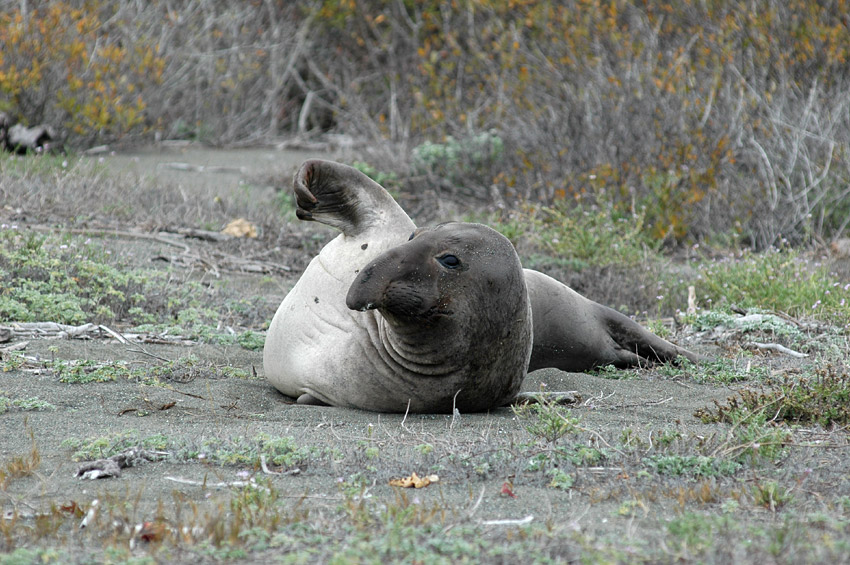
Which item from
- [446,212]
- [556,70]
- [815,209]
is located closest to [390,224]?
[446,212]

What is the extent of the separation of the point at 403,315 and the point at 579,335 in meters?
1.59

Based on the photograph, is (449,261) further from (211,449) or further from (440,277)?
(211,449)

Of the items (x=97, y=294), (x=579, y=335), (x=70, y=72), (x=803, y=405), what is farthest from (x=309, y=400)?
(x=70, y=72)

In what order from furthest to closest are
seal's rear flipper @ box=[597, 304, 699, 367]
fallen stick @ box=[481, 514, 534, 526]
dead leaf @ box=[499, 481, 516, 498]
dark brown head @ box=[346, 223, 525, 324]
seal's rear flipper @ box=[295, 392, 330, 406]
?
seal's rear flipper @ box=[597, 304, 699, 367]
seal's rear flipper @ box=[295, 392, 330, 406]
dark brown head @ box=[346, 223, 525, 324]
dead leaf @ box=[499, 481, 516, 498]
fallen stick @ box=[481, 514, 534, 526]

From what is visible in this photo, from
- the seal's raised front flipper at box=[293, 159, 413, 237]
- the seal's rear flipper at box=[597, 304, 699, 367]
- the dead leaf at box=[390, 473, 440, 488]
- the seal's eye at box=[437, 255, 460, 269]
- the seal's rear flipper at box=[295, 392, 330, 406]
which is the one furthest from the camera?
the seal's rear flipper at box=[597, 304, 699, 367]

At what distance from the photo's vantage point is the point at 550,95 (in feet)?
40.0

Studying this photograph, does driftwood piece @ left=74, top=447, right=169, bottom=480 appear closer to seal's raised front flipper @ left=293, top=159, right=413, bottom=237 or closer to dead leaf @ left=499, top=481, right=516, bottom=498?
dead leaf @ left=499, top=481, right=516, bottom=498

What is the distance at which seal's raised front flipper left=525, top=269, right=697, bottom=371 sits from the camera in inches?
195

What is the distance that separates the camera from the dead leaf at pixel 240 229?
29.1ft

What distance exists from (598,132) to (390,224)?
649cm

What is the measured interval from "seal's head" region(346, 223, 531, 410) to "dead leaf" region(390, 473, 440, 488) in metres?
0.78

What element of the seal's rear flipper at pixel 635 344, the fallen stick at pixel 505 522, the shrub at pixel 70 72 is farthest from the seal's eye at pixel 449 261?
the shrub at pixel 70 72

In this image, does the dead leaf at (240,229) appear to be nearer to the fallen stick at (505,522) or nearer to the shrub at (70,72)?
the shrub at (70,72)

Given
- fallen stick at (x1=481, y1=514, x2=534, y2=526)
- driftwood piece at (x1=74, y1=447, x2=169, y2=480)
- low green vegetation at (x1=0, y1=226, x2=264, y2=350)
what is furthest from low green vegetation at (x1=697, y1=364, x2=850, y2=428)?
low green vegetation at (x1=0, y1=226, x2=264, y2=350)
